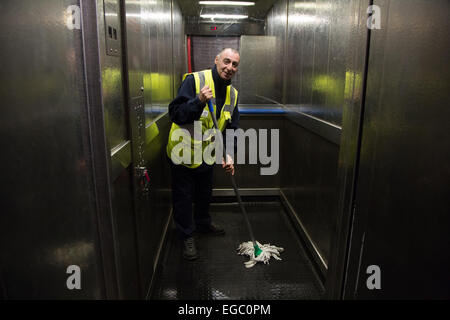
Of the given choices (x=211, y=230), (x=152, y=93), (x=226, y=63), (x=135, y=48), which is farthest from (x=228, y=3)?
(x=211, y=230)

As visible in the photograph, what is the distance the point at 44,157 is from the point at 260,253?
76.9 inches

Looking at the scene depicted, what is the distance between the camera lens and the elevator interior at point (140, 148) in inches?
44.6

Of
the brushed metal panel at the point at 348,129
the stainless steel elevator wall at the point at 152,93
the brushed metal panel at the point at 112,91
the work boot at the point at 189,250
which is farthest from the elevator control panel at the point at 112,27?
the work boot at the point at 189,250

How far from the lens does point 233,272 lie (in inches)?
101

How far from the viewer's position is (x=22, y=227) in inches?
46.8

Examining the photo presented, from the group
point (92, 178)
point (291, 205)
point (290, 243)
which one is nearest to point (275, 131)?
point (291, 205)

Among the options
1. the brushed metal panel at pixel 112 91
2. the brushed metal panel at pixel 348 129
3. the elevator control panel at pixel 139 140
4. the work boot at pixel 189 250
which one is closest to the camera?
the brushed metal panel at pixel 112 91

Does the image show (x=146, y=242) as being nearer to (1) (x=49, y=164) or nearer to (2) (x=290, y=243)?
(1) (x=49, y=164)

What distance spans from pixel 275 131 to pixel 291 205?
35.5 inches

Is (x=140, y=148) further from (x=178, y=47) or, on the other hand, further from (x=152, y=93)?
(x=178, y=47)

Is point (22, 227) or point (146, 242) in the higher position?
point (22, 227)

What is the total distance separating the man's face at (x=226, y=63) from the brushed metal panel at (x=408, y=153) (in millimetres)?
1246

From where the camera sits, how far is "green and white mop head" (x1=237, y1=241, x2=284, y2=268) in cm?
266

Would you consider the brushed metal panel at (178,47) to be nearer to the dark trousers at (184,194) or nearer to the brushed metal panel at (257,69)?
the brushed metal panel at (257,69)
